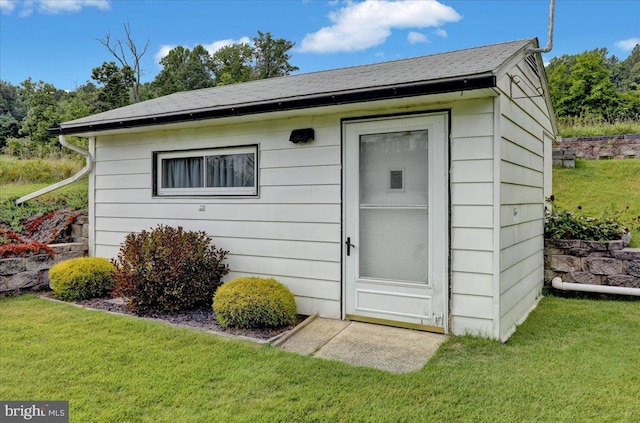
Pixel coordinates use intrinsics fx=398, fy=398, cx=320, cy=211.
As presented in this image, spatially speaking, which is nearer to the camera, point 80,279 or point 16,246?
point 80,279

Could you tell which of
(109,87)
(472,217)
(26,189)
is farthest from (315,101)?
(109,87)

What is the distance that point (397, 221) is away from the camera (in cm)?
420

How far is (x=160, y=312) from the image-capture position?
469 cm

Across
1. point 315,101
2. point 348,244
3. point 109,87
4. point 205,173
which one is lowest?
point 348,244

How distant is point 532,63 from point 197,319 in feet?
16.5

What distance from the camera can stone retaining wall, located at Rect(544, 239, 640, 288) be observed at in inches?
209

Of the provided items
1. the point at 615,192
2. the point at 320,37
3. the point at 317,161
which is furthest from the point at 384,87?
the point at 320,37

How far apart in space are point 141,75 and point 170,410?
23.8 metres

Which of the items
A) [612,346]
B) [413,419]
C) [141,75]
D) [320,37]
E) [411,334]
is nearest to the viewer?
[413,419]

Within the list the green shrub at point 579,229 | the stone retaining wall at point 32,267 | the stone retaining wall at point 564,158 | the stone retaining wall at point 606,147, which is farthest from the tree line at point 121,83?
the stone retaining wall at point 606,147

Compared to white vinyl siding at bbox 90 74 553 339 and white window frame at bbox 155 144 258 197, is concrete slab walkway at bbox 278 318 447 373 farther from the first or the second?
white window frame at bbox 155 144 258 197

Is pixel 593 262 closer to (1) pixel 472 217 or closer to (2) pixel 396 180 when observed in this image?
(1) pixel 472 217

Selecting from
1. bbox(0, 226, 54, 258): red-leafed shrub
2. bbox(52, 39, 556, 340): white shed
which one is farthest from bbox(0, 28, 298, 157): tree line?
bbox(52, 39, 556, 340): white shed

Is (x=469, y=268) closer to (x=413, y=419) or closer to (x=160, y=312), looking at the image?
(x=413, y=419)
